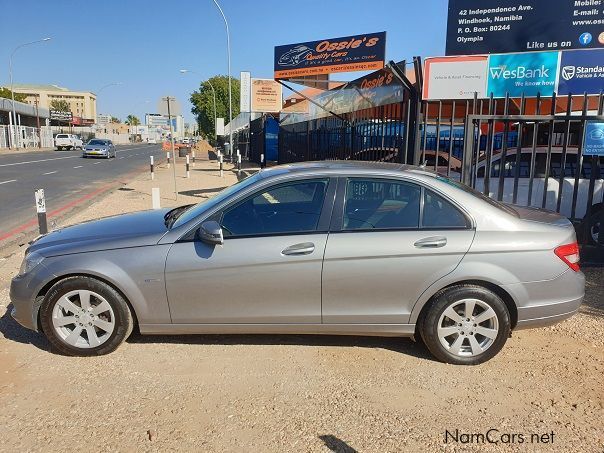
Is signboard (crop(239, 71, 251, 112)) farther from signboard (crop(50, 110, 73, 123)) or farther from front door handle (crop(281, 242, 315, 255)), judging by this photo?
signboard (crop(50, 110, 73, 123))

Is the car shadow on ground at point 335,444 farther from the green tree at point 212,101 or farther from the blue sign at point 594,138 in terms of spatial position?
the green tree at point 212,101

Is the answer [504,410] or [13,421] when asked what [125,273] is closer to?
[13,421]

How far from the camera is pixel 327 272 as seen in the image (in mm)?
3596

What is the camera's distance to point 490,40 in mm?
10617

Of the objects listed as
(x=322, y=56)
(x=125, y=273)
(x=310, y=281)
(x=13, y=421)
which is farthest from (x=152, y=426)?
(x=322, y=56)

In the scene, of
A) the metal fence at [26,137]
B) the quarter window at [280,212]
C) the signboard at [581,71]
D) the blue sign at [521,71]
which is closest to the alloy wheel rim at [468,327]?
the quarter window at [280,212]

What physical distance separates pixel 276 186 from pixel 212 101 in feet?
258

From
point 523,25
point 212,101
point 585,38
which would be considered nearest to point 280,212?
point 523,25

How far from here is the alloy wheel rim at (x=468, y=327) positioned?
3.67 meters

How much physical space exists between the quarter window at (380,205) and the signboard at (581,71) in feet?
19.1

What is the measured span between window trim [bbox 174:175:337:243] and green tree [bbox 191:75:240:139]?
75423mm

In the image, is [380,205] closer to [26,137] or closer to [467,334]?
[467,334]

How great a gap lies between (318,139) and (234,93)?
68.6m

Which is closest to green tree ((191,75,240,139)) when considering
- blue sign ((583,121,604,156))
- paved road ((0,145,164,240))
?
paved road ((0,145,164,240))
